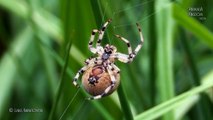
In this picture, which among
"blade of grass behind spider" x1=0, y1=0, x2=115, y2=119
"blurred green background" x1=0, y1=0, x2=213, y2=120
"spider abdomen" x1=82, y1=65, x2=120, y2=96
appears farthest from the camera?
"blade of grass behind spider" x1=0, y1=0, x2=115, y2=119

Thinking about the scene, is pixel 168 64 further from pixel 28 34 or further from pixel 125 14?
pixel 28 34

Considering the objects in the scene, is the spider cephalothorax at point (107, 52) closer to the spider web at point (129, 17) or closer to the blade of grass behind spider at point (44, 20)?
the spider web at point (129, 17)

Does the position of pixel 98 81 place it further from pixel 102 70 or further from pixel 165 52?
pixel 165 52

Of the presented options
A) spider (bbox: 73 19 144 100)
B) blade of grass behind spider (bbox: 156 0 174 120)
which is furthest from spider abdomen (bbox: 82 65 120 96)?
blade of grass behind spider (bbox: 156 0 174 120)

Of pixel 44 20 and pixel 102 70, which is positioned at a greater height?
pixel 44 20

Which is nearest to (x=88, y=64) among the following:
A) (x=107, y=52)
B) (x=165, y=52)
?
(x=107, y=52)

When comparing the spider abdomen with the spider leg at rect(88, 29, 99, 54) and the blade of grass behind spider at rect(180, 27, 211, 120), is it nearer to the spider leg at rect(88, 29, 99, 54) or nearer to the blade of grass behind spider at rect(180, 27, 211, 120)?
the spider leg at rect(88, 29, 99, 54)

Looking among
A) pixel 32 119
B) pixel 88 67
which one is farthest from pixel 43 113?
pixel 88 67
